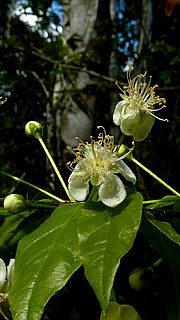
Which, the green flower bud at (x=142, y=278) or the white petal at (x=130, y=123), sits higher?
the white petal at (x=130, y=123)

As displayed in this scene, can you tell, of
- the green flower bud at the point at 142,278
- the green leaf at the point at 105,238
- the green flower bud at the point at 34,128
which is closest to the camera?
the green leaf at the point at 105,238

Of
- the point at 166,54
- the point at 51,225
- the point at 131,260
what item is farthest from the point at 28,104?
the point at 51,225

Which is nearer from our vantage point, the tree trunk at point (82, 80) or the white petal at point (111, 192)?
the white petal at point (111, 192)

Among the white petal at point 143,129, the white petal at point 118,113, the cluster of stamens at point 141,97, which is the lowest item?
the white petal at point 143,129

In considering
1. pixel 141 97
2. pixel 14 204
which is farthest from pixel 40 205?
pixel 141 97

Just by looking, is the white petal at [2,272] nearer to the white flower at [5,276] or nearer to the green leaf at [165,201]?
the white flower at [5,276]

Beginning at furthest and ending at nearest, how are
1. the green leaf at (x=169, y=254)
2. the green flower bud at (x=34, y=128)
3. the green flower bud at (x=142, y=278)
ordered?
1. the green flower bud at (x=34, y=128)
2. the green flower bud at (x=142, y=278)
3. the green leaf at (x=169, y=254)

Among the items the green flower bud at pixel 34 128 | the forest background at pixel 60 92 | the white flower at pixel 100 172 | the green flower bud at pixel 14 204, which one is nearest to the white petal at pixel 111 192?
the white flower at pixel 100 172
